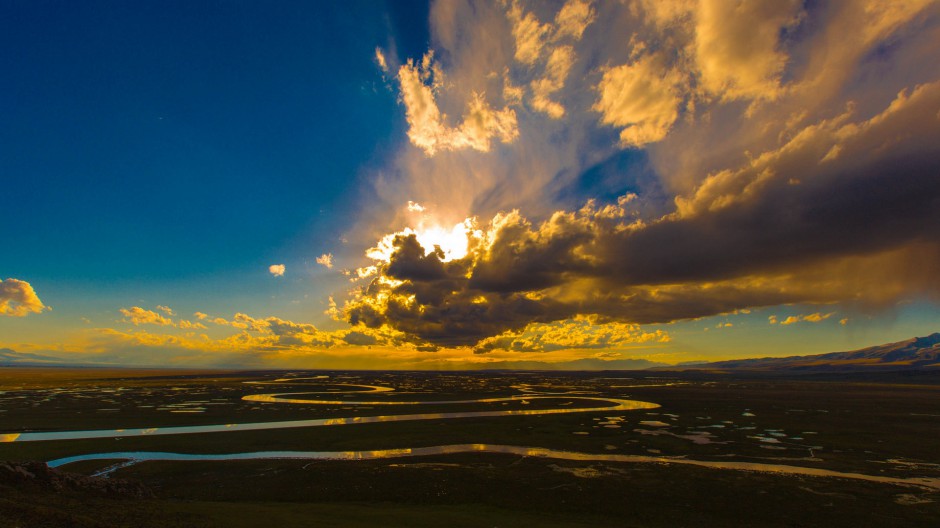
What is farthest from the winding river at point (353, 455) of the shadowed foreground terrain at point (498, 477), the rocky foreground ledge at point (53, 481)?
the rocky foreground ledge at point (53, 481)

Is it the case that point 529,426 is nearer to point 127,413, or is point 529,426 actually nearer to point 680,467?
point 680,467

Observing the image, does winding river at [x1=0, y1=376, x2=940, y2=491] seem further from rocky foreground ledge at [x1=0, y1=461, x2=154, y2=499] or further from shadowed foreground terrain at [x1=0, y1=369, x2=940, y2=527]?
rocky foreground ledge at [x1=0, y1=461, x2=154, y2=499]

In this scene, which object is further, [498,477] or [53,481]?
[498,477]

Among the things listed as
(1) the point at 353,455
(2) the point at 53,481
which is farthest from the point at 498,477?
(2) the point at 53,481

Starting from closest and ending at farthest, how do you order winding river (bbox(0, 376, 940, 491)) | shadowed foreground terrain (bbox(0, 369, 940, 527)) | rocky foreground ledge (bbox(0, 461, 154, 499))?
rocky foreground ledge (bbox(0, 461, 154, 499)), shadowed foreground terrain (bbox(0, 369, 940, 527)), winding river (bbox(0, 376, 940, 491))

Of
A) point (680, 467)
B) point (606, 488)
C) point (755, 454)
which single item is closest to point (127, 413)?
point (606, 488)

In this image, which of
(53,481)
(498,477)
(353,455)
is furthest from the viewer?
(353,455)

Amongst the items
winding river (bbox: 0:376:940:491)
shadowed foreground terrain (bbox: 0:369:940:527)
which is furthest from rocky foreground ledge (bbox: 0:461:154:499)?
winding river (bbox: 0:376:940:491)

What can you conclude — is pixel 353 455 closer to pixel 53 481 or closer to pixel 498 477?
pixel 498 477

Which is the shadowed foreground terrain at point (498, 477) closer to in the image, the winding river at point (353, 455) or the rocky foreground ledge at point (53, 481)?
the rocky foreground ledge at point (53, 481)
